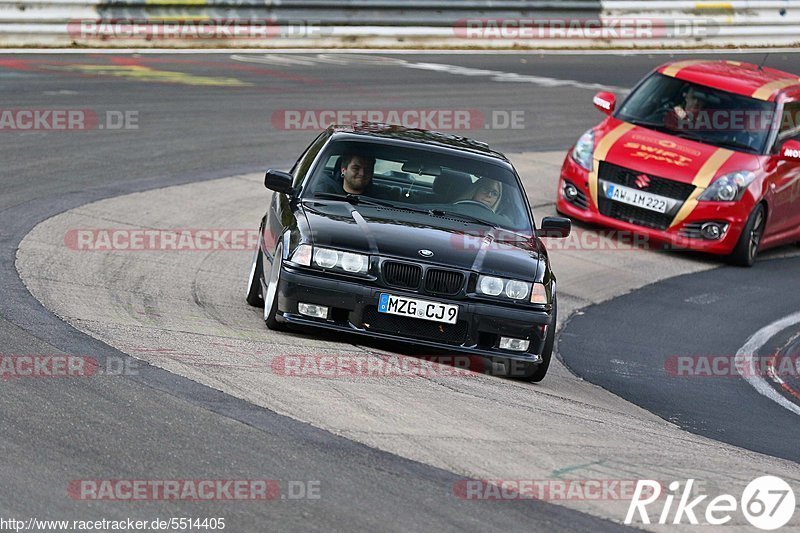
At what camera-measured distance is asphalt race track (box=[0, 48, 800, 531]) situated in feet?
19.6

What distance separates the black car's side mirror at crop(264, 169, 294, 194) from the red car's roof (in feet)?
24.5

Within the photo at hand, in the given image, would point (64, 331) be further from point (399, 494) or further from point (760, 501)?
point (760, 501)

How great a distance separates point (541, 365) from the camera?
8969mm

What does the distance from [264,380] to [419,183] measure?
2764mm

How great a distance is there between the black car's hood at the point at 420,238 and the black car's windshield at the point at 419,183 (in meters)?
0.18

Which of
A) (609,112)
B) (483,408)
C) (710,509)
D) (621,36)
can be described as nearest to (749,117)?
(609,112)

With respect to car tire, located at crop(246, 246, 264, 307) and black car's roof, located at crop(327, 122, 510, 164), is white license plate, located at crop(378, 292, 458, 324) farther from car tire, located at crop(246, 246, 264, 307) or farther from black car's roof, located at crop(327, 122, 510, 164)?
black car's roof, located at crop(327, 122, 510, 164)

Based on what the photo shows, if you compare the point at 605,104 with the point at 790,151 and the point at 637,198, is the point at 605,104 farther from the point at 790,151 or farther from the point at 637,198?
the point at 790,151

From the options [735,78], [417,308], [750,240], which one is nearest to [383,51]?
[735,78]

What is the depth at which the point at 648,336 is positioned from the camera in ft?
38.1

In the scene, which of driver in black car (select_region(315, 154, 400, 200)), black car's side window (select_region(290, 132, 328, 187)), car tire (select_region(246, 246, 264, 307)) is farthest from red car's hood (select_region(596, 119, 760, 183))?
car tire (select_region(246, 246, 264, 307))

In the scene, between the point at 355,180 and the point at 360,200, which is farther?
the point at 355,180

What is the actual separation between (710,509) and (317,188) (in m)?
4.37

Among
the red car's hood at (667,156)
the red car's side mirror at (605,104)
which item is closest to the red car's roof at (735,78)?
the red car's side mirror at (605,104)
